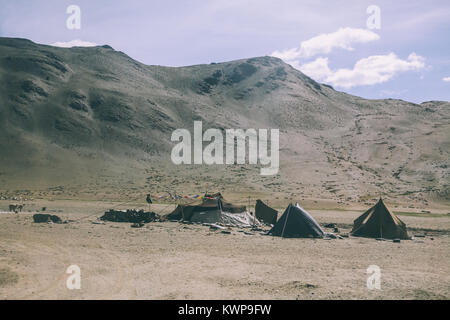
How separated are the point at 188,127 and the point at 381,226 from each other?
6610 centimetres

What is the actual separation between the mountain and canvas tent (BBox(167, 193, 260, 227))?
23.2 m

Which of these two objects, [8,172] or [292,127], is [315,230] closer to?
[8,172]

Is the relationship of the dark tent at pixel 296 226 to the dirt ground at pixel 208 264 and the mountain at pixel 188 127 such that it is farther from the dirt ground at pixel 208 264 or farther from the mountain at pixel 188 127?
the mountain at pixel 188 127

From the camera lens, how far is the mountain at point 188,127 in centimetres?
5519

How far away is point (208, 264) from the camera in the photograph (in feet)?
43.1

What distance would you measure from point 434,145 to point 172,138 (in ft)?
164

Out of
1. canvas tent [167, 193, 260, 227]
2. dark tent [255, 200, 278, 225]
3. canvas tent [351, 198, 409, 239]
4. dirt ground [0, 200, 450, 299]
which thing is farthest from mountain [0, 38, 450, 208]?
dirt ground [0, 200, 450, 299]

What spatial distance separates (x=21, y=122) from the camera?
7481 cm

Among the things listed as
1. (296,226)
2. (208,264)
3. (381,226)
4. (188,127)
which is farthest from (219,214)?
(188,127)

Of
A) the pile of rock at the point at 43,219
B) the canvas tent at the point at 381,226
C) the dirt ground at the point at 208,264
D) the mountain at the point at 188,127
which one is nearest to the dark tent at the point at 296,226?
the dirt ground at the point at 208,264

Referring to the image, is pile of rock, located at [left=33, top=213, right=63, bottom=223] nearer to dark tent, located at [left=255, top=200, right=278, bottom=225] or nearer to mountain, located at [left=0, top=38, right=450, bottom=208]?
dark tent, located at [left=255, top=200, right=278, bottom=225]

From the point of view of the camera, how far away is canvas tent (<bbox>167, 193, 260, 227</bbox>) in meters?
24.1

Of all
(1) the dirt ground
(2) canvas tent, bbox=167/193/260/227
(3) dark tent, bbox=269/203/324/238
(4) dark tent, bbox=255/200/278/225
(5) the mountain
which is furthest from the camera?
(5) the mountain
